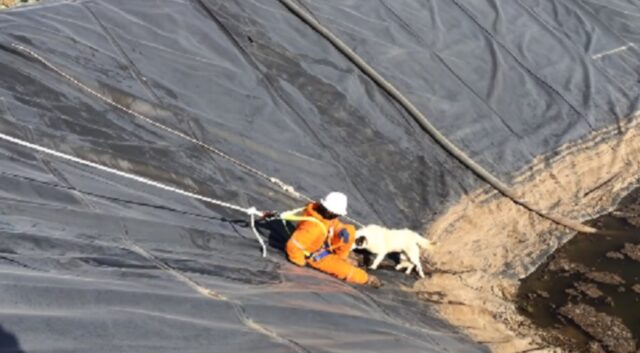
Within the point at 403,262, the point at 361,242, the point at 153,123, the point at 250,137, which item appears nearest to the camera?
the point at 361,242

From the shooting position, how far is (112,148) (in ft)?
30.5

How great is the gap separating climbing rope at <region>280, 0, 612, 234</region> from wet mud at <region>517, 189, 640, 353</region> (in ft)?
1.37

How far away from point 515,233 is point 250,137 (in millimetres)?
3970

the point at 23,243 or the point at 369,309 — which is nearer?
the point at 23,243

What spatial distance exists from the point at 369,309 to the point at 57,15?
566 cm

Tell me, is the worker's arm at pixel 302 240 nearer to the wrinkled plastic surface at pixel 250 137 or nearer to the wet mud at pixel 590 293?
the wrinkled plastic surface at pixel 250 137

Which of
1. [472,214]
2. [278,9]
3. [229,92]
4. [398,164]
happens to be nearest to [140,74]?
[229,92]

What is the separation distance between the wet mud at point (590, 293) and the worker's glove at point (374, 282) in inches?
80.4

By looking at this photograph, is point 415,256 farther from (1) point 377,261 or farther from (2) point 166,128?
(2) point 166,128

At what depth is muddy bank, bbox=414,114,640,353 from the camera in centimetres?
1012

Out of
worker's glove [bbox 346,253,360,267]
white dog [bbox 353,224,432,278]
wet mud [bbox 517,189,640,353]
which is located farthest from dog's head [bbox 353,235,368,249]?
wet mud [bbox 517,189,640,353]

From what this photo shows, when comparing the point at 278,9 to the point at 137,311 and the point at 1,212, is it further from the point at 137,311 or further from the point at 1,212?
the point at 137,311

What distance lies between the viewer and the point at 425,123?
40.4 ft

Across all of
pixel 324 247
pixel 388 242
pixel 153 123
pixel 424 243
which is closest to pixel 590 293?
pixel 424 243
